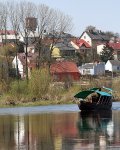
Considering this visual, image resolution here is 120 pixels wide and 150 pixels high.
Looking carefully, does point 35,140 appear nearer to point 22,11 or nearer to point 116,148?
point 116,148

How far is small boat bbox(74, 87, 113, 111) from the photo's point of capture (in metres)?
57.2

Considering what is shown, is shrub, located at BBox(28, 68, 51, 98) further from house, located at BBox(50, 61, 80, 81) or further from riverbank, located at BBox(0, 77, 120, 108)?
house, located at BBox(50, 61, 80, 81)

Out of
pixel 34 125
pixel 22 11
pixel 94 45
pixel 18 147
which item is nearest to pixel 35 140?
pixel 18 147

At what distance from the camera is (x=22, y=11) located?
95.8 meters

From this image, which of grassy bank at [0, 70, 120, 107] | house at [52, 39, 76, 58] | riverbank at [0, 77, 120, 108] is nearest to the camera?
riverbank at [0, 77, 120, 108]

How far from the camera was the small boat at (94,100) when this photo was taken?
188 feet

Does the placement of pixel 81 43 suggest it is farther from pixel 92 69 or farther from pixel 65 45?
pixel 92 69

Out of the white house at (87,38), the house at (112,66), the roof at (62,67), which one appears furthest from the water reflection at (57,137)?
the white house at (87,38)

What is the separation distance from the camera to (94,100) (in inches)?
2331

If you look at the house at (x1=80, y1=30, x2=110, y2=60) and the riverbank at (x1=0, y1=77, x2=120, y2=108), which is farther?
the house at (x1=80, y1=30, x2=110, y2=60)

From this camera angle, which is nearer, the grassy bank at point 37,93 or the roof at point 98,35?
the grassy bank at point 37,93

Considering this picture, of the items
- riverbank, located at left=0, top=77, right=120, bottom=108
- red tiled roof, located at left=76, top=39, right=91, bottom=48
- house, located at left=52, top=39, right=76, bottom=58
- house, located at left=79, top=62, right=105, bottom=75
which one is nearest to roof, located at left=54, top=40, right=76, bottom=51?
house, located at left=52, top=39, right=76, bottom=58

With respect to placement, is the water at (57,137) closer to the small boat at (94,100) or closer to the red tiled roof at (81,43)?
the small boat at (94,100)

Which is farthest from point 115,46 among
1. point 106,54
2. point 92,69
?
point 92,69
